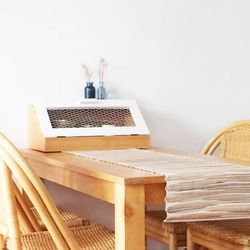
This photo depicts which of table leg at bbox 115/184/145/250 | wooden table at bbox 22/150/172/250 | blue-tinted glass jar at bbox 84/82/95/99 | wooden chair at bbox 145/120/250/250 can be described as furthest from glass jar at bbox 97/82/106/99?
table leg at bbox 115/184/145/250

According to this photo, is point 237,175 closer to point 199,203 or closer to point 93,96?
point 199,203

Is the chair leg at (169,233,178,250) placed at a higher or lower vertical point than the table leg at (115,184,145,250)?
lower

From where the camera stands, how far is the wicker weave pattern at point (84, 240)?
6.51ft

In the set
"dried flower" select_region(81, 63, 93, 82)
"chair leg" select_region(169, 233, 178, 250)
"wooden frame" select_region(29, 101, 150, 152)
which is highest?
"dried flower" select_region(81, 63, 93, 82)

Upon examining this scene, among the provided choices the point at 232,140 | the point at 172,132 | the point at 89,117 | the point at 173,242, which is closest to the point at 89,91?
the point at 89,117

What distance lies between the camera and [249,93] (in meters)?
3.40

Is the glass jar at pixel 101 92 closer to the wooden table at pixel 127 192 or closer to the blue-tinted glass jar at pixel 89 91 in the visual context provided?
the blue-tinted glass jar at pixel 89 91

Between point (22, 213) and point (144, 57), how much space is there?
1.25 m

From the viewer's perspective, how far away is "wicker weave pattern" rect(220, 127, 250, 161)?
277cm

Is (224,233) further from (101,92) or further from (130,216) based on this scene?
(101,92)

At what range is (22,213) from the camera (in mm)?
2143

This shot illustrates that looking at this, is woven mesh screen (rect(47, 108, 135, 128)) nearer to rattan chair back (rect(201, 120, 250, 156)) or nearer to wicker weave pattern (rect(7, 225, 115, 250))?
rattan chair back (rect(201, 120, 250, 156))

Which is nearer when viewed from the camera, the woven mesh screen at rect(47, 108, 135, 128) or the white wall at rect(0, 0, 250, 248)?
the woven mesh screen at rect(47, 108, 135, 128)

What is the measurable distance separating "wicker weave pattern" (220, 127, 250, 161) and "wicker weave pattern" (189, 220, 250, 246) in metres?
0.47
